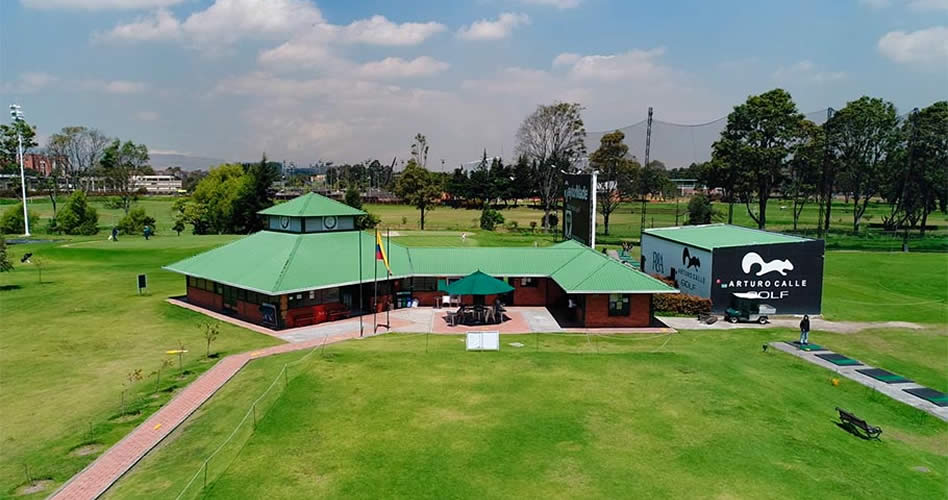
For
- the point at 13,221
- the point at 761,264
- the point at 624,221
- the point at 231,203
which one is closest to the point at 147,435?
the point at 761,264

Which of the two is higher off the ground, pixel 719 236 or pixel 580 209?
pixel 580 209

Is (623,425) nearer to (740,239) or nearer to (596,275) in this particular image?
(596,275)

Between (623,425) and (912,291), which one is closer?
(623,425)

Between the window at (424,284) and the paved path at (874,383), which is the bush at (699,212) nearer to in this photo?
the window at (424,284)

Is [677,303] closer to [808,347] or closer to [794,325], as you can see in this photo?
[794,325]

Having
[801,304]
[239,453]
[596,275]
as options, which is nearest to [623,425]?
[239,453]

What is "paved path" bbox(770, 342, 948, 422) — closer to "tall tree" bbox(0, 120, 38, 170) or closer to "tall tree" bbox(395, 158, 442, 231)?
"tall tree" bbox(395, 158, 442, 231)

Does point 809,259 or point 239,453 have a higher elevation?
point 809,259
